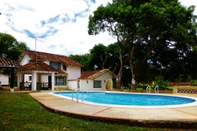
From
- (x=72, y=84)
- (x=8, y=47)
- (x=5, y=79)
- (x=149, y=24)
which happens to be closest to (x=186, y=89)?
(x=149, y=24)

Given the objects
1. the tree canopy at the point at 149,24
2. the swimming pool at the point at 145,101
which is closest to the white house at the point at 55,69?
the tree canopy at the point at 149,24

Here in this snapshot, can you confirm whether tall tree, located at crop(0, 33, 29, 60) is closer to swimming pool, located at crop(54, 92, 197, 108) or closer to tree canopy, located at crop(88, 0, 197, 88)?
tree canopy, located at crop(88, 0, 197, 88)

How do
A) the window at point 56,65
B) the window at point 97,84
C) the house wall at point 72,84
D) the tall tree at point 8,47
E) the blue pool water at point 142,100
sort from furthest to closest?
the tall tree at point 8,47
the window at point 56,65
the window at point 97,84
the house wall at point 72,84
the blue pool water at point 142,100

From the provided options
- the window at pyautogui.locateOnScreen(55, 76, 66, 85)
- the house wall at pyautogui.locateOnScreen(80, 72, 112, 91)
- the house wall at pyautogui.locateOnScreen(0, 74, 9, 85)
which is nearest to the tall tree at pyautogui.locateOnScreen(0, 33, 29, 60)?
the house wall at pyautogui.locateOnScreen(0, 74, 9, 85)

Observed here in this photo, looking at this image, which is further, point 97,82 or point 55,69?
point 97,82

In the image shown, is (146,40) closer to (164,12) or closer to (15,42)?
(164,12)

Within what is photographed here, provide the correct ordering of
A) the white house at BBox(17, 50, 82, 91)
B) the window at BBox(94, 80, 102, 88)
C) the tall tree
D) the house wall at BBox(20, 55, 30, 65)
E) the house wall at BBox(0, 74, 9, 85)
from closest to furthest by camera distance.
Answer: the white house at BBox(17, 50, 82, 91), the window at BBox(94, 80, 102, 88), the house wall at BBox(20, 55, 30, 65), the tall tree, the house wall at BBox(0, 74, 9, 85)

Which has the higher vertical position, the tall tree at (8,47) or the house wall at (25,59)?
the tall tree at (8,47)

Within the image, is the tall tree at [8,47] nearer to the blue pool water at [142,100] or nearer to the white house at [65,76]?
the white house at [65,76]

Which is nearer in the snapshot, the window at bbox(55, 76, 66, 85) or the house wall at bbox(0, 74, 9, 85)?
the window at bbox(55, 76, 66, 85)

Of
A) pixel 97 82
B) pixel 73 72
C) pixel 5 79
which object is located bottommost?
pixel 97 82

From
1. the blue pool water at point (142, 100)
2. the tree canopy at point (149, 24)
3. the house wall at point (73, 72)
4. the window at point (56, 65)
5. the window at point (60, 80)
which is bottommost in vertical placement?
the blue pool water at point (142, 100)

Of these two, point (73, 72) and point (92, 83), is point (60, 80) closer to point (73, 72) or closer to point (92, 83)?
point (73, 72)

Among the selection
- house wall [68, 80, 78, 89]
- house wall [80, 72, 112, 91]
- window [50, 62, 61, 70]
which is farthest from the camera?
window [50, 62, 61, 70]
